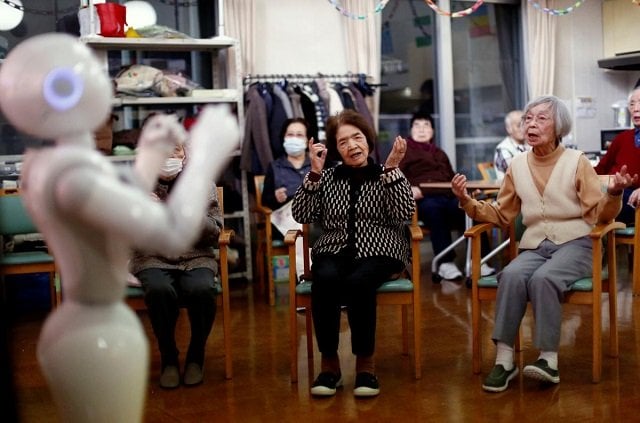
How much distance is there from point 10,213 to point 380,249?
6.60 feet

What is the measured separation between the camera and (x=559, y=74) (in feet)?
25.1

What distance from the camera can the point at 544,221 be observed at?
341cm

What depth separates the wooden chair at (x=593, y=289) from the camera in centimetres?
317

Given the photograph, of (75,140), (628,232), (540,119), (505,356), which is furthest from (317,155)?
(628,232)

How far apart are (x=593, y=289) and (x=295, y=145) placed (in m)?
2.54

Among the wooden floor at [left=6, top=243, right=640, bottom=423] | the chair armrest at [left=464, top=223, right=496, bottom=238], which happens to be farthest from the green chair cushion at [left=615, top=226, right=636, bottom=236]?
the chair armrest at [left=464, top=223, right=496, bottom=238]

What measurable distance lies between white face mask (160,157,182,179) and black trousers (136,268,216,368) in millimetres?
391

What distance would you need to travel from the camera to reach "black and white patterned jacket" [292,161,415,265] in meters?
3.36

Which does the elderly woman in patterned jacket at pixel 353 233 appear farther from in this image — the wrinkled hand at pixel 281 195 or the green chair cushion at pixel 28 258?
the wrinkled hand at pixel 281 195

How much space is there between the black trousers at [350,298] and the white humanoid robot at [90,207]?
150 cm

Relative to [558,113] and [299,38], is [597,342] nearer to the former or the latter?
[558,113]

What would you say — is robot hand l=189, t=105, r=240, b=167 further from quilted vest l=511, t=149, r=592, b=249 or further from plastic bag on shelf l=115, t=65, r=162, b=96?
plastic bag on shelf l=115, t=65, r=162, b=96

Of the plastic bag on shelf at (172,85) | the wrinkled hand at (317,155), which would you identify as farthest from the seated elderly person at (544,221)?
the plastic bag on shelf at (172,85)

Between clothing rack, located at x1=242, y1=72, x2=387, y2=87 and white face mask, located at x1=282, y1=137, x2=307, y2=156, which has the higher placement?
clothing rack, located at x1=242, y1=72, x2=387, y2=87
